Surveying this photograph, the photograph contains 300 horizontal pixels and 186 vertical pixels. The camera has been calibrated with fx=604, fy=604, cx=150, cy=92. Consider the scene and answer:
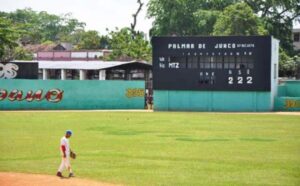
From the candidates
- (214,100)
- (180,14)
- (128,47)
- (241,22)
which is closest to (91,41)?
(180,14)

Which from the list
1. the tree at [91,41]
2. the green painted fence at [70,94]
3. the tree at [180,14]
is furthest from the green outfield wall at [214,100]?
the tree at [91,41]

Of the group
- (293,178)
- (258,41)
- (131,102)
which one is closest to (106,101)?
(131,102)

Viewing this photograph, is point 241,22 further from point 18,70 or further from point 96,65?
point 18,70

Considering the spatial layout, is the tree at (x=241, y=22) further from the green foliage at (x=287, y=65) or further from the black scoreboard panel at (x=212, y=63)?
the black scoreboard panel at (x=212, y=63)

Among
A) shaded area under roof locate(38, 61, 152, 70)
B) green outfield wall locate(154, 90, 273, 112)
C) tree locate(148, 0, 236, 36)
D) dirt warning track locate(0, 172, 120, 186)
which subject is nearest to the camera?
dirt warning track locate(0, 172, 120, 186)

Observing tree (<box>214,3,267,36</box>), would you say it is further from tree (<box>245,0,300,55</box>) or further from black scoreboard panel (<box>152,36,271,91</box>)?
black scoreboard panel (<box>152,36,271,91</box>)

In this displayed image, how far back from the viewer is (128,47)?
90.1 m

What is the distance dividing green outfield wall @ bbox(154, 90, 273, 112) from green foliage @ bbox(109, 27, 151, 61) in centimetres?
3435

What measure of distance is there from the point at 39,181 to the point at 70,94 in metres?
37.7

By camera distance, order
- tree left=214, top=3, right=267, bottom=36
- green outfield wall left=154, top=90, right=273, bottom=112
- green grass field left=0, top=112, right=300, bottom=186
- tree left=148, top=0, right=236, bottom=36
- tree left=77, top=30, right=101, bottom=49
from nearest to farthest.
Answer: green grass field left=0, top=112, right=300, bottom=186 < green outfield wall left=154, top=90, right=273, bottom=112 < tree left=214, top=3, right=267, bottom=36 < tree left=148, top=0, right=236, bottom=36 < tree left=77, top=30, right=101, bottom=49

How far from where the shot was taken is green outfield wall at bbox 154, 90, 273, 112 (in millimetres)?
52969

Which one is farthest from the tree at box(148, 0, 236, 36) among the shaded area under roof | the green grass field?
the green grass field

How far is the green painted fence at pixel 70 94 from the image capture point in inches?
2153

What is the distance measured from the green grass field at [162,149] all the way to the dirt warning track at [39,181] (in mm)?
960
